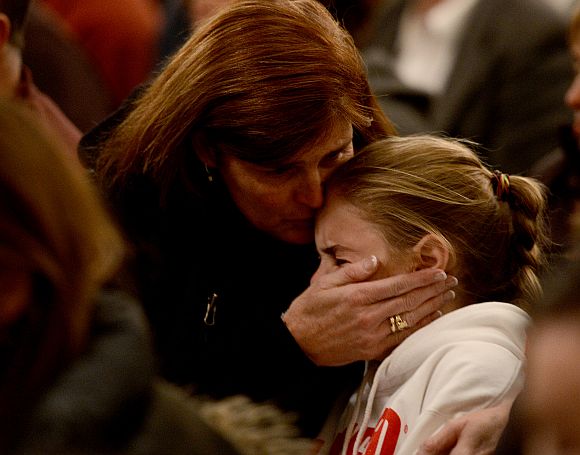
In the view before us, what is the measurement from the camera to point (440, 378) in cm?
169

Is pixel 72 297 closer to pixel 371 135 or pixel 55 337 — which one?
pixel 55 337

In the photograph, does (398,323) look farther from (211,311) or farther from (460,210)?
(211,311)

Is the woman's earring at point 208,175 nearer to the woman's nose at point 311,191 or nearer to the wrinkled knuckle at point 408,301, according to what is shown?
the woman's nose at point 311,191

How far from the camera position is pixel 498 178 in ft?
6.18

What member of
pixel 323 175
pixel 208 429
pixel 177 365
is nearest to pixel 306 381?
pixel 177 365

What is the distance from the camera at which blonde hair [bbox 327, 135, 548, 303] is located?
1.85 m

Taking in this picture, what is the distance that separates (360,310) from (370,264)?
0.08m

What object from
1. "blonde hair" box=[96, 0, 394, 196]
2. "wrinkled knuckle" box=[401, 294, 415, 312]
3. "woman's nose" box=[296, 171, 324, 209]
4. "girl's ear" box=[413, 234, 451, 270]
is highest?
"blonde hair" box=[96, 0, 394, 196]

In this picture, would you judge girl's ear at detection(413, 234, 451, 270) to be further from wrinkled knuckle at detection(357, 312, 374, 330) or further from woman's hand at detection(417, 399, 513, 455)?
woman's hand at detection(417, 399, 513, 455)

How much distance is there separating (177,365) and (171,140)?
0.43 metres

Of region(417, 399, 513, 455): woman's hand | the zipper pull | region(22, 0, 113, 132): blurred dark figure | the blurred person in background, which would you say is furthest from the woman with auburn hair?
region(22, 0, 113, 132): blurred dark figure

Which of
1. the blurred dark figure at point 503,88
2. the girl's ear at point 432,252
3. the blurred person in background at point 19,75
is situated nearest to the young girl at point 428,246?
the girl's ear at point 432,252

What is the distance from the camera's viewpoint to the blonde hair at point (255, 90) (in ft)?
6.08

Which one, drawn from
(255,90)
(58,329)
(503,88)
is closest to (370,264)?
(255,90)
